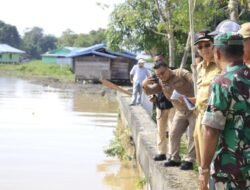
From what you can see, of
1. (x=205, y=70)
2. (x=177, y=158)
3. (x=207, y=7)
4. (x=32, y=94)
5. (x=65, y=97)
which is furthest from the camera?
(x=32, y=94)

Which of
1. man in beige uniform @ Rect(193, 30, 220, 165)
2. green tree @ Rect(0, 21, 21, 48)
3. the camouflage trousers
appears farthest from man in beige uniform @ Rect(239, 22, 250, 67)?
green tree @ Rect(0, 21, 21, 48)

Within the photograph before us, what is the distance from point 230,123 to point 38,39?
4397 inches

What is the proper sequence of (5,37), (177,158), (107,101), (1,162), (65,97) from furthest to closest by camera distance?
(5,37)
(65,97)
(107,101)
(1,162)
(177,158)

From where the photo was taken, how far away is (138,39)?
65.7ft

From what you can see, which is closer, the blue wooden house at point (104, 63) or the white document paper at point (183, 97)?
the white document paper at point (183, 97)

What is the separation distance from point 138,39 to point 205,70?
50.6 ft

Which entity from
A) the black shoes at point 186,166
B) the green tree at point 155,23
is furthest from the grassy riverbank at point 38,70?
the black shoes at point 186,166

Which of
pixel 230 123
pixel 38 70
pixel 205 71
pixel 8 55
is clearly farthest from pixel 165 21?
pixel 8 55

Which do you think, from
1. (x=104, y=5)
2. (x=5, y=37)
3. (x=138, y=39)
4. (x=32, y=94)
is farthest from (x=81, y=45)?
(x=104, y=5)

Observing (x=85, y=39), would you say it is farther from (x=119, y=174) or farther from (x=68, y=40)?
(x=119, y=174)

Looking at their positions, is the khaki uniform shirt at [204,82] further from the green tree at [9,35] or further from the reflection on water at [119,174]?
the green tree at [9,35]

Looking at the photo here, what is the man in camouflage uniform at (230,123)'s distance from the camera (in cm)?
310

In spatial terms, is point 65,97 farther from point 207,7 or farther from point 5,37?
point 5,37

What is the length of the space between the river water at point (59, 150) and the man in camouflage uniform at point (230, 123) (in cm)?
627
